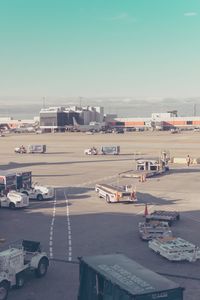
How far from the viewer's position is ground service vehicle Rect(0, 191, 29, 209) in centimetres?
4759

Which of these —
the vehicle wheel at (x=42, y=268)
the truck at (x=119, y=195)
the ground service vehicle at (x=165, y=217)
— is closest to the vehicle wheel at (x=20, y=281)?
the vehicle wheel at (x=42, y=268)

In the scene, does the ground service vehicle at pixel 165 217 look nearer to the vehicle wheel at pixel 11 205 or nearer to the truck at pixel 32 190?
the vehicle wheel at pixel 11 205

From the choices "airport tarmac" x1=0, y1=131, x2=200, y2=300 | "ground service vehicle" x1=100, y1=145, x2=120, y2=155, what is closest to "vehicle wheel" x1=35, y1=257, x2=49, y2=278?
"airport tarmac" x1=0, y1=131, x2=200, y2=300

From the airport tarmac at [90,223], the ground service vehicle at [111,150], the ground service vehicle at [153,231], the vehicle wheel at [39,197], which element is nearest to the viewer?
the airport tarmac at [90,223]

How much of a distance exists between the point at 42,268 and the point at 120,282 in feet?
39.7

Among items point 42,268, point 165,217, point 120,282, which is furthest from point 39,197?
point 120,282

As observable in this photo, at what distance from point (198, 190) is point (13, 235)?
2596 centimetres

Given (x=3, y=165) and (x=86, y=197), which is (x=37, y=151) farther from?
(x=86, y=197)

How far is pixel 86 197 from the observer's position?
53.9 meters

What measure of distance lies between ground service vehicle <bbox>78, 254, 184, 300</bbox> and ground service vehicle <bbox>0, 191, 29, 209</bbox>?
92.7ft

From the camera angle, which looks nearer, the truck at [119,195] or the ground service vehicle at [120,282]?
the ground service vehicle at [120,282]

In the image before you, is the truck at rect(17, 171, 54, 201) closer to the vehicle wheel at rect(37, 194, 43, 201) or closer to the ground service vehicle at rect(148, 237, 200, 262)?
the vehicle wheel at rect(37, 194, 43, 201)

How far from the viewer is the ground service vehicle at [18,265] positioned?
25.5 meters

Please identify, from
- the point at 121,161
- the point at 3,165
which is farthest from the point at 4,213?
the point at 121,161
